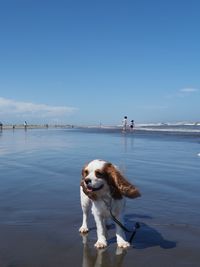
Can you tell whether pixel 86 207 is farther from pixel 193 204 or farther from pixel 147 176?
pixel 147 176

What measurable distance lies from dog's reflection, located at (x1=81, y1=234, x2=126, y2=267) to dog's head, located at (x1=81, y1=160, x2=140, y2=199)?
67 cm

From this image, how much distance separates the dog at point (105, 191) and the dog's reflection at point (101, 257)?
11cm

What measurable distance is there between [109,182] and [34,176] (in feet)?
19.7

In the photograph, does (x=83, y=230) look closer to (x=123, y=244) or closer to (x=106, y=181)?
(x=123, y=244)

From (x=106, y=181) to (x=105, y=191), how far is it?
0.47ft

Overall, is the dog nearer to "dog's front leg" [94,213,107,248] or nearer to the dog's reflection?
→ "dog's front leg" [94,213,107,248]

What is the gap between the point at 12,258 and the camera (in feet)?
14.9

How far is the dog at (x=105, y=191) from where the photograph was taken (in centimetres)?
482

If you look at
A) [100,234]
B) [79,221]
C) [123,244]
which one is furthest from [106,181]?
[79,221]

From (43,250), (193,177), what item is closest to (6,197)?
(43,250)

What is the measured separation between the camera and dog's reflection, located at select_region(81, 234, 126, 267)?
446 cm

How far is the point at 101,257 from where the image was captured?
4.66 m

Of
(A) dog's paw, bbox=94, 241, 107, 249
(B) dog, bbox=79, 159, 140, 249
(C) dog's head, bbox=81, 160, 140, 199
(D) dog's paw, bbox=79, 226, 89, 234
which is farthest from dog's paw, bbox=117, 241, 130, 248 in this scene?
(D) dog's paw, bbox=79, 226, 89, 234

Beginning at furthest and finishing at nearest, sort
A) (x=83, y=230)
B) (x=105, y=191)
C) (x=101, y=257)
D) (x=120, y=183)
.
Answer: (x=83, y=230) < (x=105, y=191) < (x=120, y=183) < (x=101, y=257)
